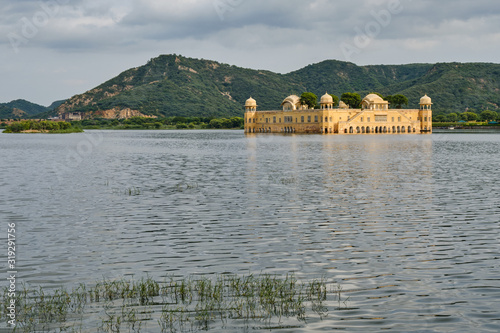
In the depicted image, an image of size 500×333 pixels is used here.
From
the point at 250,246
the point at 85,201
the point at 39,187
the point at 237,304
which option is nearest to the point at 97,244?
the point at 250,246

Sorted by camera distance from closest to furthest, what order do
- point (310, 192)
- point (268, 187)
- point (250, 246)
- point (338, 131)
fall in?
1. point (250, 246)
2. point (310, 192)
3. point (268, 187)
4. point (338, 131)

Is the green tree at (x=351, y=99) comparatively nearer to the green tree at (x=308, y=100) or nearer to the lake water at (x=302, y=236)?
the green tree at (x=308, y=100)

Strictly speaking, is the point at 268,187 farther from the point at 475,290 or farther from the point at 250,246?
the point at 475,290

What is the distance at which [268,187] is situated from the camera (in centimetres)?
3541

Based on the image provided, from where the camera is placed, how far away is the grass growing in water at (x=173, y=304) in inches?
481

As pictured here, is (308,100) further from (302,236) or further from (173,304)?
(173,304)

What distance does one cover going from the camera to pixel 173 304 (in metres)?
13.4

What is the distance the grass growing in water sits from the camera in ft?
40.1

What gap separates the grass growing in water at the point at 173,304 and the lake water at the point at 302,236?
77cm

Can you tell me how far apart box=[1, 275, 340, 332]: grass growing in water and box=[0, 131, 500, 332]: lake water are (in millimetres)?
771

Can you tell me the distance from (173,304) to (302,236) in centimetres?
800

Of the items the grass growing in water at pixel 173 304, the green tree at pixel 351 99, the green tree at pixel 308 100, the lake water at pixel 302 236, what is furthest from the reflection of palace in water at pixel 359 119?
the grass growing in water at pixel 173 304

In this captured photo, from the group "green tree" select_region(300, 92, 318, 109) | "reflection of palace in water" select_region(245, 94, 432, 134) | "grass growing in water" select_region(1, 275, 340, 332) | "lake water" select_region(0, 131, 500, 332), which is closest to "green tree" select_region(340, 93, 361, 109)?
"reflection of palace in water" select_region(245, 94, 432, 134)

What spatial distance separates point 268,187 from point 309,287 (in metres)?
21.2
